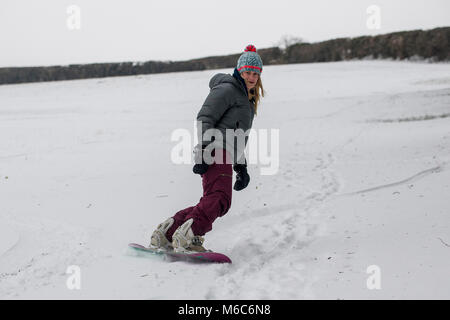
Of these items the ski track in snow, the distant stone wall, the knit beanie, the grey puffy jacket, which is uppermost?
the distant stone wall

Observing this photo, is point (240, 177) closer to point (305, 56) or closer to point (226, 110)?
point (226, 110)

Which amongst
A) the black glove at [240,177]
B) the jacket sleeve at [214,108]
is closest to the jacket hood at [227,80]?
the jacket sleeve at [214,108]

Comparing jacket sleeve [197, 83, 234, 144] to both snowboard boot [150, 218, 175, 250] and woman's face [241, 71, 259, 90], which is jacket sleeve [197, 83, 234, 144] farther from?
snowboard boot [150, 218, 175, 250]

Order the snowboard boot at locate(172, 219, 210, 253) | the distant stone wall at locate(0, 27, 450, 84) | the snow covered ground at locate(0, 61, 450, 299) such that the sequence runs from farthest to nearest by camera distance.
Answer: the distant stone wall at locate(0, 27, 450, 84) → the snowboard boot at locate(172, 219, 210, 253) → the snow covered ground at locate(0, 61, 450, 299)

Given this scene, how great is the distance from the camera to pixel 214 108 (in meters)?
3.08

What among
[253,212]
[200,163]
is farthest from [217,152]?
[253,212]

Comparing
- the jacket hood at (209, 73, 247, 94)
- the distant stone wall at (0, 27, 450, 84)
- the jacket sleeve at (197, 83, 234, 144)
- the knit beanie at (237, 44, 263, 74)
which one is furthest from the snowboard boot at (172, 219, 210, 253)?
the distant stone wall at (0, 27, 450, 84)

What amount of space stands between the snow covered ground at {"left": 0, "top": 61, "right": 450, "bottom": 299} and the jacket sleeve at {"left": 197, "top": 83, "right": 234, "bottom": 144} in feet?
3.46

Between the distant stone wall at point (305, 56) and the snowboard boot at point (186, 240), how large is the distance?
25160mm

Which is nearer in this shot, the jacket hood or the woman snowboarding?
the woman snowboarding

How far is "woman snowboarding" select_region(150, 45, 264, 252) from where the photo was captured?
307 centimetres

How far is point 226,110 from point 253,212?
1.55m
